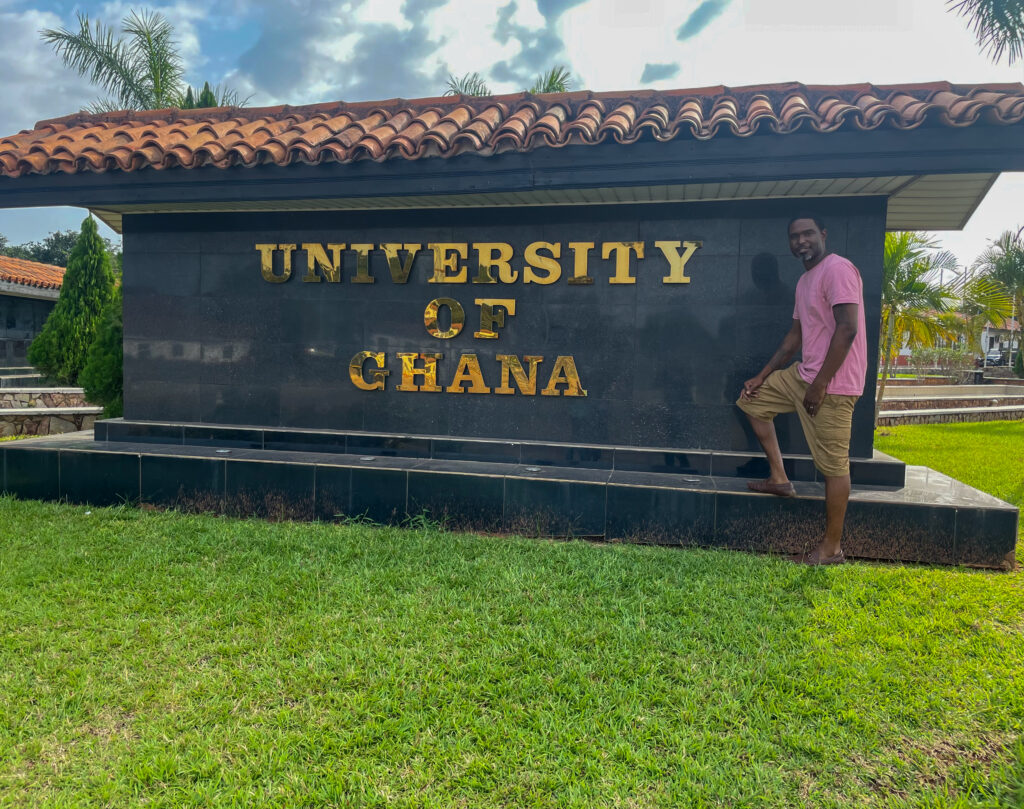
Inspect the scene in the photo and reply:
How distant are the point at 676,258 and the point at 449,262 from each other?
2.22 m

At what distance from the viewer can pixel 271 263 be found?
285 inches

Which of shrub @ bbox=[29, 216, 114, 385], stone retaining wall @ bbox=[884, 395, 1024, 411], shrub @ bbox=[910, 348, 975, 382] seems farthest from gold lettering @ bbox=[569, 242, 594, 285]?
shrub @ bbox=[910, 348, 975, 382]

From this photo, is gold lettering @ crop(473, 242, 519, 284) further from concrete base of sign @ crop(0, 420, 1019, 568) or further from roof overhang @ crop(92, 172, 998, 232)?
concrete base of sign @ crop(0, 420, 1019, 568)

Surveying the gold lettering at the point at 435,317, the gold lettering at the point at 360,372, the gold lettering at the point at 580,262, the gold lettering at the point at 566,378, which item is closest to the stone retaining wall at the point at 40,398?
the gold lettering at the point at 360,372

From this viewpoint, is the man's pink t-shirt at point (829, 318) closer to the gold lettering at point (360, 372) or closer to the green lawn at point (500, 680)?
the green lawn at point (500, 680)

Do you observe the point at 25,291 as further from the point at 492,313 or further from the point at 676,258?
the point at 676,258

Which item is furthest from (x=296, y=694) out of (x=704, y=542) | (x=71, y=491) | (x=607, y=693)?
(x=71, y=491)

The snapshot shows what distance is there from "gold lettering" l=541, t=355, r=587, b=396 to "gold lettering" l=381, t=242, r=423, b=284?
70.0 inches

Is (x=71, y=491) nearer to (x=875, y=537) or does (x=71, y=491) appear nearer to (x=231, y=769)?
(x=231, y=769)

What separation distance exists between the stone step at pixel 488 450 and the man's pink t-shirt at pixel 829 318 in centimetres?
128

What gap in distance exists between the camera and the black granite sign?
6.32 metres

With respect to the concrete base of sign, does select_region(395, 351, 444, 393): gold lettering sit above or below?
above

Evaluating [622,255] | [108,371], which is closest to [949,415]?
[622,255]

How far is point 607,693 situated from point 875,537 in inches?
127
